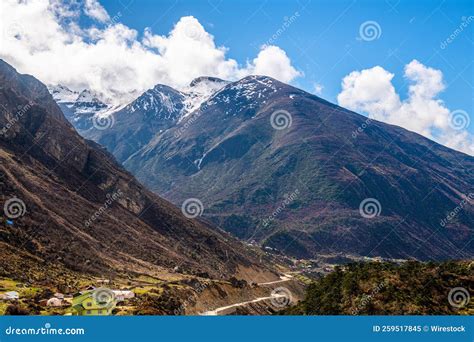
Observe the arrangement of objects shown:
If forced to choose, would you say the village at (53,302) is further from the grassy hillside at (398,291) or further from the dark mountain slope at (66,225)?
the grassy hillside at (398,291)

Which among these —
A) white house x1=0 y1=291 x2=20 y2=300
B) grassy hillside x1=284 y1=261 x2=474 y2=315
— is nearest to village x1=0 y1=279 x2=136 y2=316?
white house x1=0 y1=291 x2=20 y2=300

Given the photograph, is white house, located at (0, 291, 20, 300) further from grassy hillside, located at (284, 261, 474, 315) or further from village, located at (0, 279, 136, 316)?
grassy hillside, located at (284, 261, 474, 315)

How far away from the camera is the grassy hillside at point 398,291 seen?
63.2 meters

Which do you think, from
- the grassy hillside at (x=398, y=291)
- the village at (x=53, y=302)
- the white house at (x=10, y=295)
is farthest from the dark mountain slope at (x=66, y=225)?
the grassy hillside at (x=398, y=291)

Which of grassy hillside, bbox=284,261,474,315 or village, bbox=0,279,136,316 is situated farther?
village, bbox=0,279,136,316

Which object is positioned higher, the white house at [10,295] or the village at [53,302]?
the village at [53,302]

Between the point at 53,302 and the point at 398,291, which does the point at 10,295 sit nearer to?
the point at 53,302

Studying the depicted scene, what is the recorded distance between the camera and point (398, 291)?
65.8 meters

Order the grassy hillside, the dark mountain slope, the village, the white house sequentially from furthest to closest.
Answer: the dark mountain slope
the white house
the village
the grassy hillside

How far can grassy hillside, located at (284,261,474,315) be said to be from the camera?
6325cm

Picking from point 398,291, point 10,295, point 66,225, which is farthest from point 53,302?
point 66,225

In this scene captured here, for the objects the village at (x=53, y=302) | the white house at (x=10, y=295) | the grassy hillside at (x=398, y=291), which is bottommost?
the white house at (x=10, y=295)

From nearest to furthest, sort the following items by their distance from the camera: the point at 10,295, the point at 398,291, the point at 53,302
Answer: the point at 398,291
the point at 53,302
the point at 10,295
